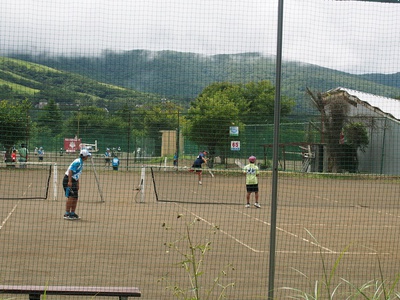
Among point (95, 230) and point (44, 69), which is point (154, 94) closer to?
point (44, 69)

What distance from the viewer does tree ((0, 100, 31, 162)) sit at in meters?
7.57

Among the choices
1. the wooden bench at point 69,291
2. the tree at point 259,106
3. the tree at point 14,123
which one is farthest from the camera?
the tree at point 259,106

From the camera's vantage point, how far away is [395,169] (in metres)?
9.16

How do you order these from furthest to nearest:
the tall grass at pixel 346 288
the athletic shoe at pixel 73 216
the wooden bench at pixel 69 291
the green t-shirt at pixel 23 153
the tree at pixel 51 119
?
1. the athletic shoe at pixel 73 216
2. the green t-shirt at pixel 23 153
3. the tree at pixel 51 119
4. the wooden bench at pixel 69 291
5. the tall grass at pixel 346 288

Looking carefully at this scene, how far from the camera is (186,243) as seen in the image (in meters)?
12.2

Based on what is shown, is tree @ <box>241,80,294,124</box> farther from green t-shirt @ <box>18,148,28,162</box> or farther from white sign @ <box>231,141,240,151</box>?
green t-shirt @ <box>18,148,28,162</box>

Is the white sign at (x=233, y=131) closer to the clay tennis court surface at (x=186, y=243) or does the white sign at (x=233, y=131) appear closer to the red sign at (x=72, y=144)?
the clay tennis court surface at (x=186, y=243)

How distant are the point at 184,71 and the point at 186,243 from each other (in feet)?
18.6

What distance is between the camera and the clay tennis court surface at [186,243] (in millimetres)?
8859

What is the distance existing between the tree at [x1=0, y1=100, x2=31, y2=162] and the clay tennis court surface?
1.75 m

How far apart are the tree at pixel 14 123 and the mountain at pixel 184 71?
930mm

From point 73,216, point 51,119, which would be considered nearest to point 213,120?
point 51,119

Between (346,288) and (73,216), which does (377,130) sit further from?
(73,216)

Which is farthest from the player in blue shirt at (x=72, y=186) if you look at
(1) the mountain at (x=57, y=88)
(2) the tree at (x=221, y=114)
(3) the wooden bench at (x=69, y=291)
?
(3) the wooden bench at (x=69, y=291)
